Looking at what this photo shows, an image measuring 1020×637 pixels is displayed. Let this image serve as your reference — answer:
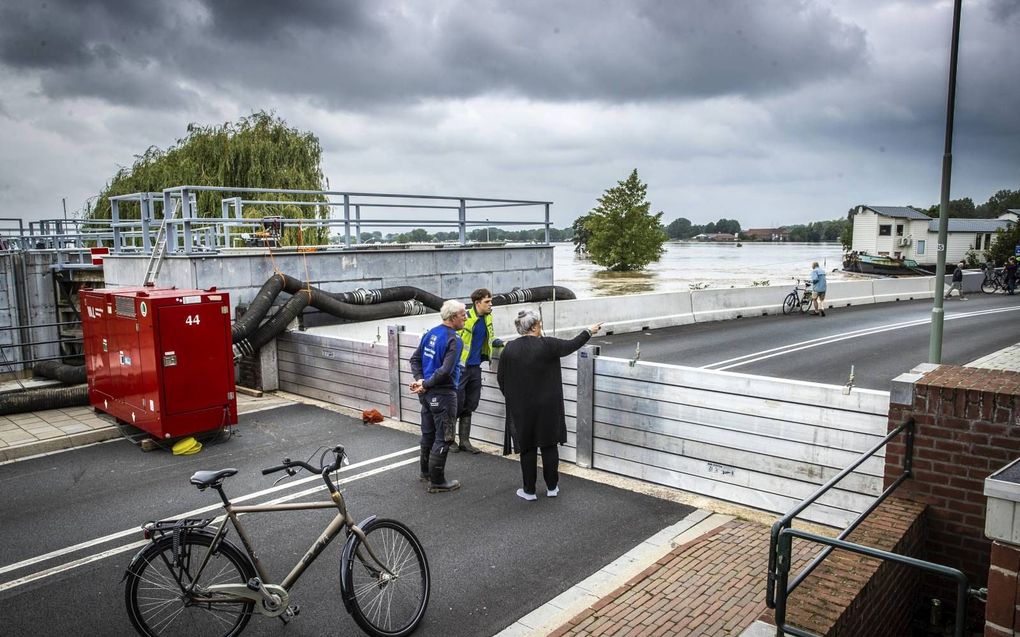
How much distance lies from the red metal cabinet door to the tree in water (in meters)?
62.9

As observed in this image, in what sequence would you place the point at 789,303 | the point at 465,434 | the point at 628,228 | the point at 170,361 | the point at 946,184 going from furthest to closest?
the point at 628,228 < the point at 789,303 < the point at 946,184 < the point at 170,361 < the point at 465,434

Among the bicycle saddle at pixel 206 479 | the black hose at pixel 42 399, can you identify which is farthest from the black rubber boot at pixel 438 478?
the black hose at pixel 42 399

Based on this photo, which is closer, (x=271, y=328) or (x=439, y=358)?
(x=439, y=358)

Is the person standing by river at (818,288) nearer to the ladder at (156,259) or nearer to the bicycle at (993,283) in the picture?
the bicycle at (993,283)

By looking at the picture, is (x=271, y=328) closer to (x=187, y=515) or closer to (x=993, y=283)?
(x=187, y=515)

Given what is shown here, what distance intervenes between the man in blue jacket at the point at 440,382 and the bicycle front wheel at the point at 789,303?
21.5m

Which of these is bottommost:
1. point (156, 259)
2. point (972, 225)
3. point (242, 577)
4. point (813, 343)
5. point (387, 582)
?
point (813, 343)

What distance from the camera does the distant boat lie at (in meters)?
56.5

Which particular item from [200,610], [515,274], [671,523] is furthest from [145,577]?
[515,274]

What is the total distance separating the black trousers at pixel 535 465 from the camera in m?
6.88

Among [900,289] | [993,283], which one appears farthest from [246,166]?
[993,283]

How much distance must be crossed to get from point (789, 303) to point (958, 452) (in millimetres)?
21975

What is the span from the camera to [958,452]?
17.3 feet

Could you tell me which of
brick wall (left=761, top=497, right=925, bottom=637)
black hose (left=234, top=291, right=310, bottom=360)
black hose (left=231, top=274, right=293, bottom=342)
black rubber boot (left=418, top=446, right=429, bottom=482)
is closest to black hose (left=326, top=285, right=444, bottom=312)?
black hose (left=234, top=291, right=310, bottom=360)
